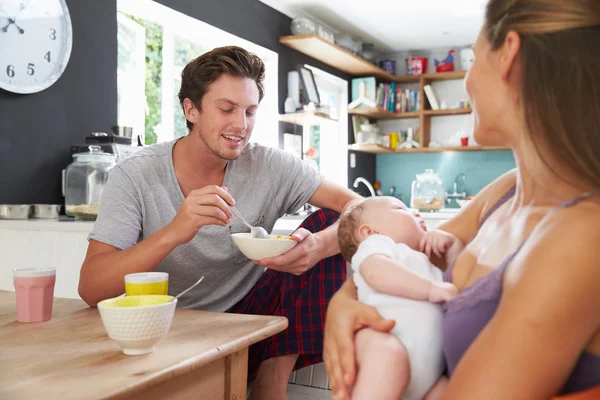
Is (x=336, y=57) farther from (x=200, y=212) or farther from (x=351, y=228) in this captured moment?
(x=351, y=228)

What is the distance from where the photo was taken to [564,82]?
71cm

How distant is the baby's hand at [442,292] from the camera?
2.94 ft

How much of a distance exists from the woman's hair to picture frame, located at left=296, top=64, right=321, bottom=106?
4571mm

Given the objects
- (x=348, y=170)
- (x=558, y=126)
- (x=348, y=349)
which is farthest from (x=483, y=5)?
(x=348, y=170)

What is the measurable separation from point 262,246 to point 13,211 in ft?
5.17

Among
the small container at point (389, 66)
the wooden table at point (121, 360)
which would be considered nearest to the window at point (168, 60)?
the small container at point (389, 66)

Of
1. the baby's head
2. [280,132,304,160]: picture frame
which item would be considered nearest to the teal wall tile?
[280,132,304,160]: picture frame

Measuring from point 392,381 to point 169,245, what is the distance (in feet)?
3.04

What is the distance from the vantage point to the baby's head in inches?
48.3

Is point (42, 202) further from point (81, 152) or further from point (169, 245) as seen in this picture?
point (169, 245)

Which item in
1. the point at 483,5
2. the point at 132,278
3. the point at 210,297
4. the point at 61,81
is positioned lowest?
the point at 210,297

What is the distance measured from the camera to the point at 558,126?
719mm

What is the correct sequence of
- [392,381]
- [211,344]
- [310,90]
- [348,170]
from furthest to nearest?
[348,170]
[310,90]
[211,344]
[392,381]

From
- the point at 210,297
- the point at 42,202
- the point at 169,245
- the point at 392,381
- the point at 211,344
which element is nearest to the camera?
the point at 392,381
